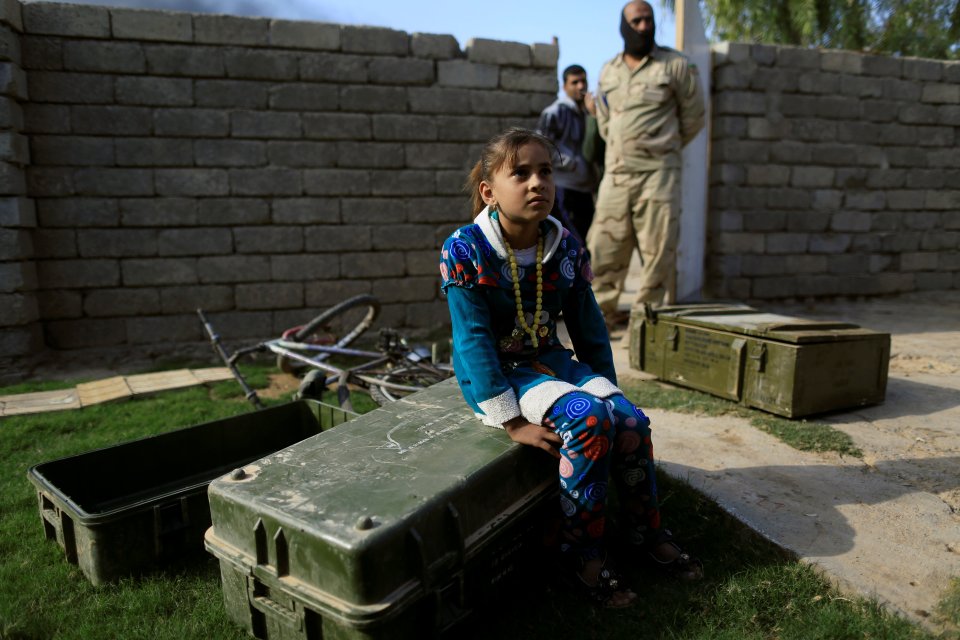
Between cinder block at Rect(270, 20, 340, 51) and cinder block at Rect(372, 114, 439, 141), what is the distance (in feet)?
2.68

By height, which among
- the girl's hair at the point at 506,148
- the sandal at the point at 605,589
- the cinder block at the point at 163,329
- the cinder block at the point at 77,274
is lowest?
the sandal at the point at 605,589

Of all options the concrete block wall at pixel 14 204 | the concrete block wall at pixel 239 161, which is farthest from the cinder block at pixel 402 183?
the concrete block wall at pixel 14 204

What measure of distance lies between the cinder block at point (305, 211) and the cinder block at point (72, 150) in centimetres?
150

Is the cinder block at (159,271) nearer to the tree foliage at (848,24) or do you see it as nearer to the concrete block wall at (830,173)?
the concrete block wall at (830,173)

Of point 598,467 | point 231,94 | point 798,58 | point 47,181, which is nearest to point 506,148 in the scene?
point 598,467

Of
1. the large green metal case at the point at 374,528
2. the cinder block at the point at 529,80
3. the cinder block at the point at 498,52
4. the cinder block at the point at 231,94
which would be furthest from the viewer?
the cinder block at the point at 529,80

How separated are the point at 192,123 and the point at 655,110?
4262 mm

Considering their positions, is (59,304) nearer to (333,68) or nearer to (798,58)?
(333,68)

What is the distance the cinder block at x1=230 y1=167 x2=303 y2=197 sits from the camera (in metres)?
6.14

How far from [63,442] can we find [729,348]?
12.9 ft

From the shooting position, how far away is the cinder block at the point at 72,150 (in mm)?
5621

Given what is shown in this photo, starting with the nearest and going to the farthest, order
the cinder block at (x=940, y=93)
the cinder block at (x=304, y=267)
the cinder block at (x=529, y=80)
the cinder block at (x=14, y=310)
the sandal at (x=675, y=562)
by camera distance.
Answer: the sandal at (x=675, y=562)
the cinder block at (x=14, y=310)
the cinder block at (x=304, y=267)
the cinder block at (x=529, y=80)
the cinder block at (x=940, y=93)

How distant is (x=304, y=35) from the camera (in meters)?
6.17

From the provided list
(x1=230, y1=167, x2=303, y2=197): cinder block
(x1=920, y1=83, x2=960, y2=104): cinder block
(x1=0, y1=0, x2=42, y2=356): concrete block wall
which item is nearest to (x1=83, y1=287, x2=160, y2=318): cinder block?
(x1=0, y1=0, x2=42, y2=356): concrete block wall
